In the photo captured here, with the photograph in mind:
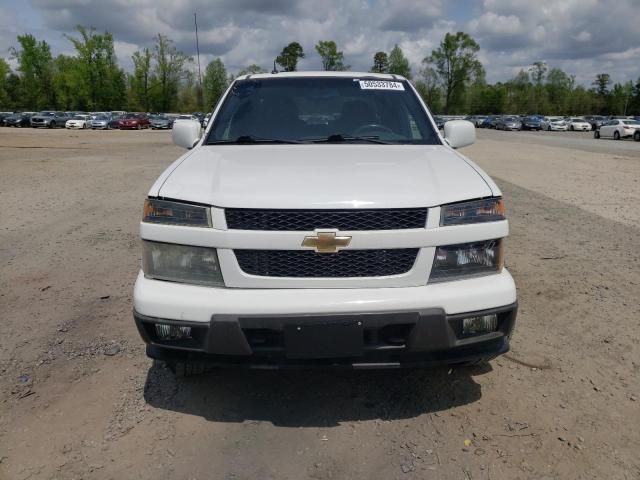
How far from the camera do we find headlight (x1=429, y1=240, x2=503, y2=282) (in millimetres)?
2535

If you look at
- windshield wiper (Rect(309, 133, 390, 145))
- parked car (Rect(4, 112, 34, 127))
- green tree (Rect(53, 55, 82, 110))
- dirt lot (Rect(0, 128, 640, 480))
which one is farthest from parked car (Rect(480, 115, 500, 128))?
windshield wiper (Rect(309, 133, 390, 145))

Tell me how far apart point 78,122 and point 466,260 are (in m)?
53.0

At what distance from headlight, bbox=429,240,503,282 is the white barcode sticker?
1.96 m

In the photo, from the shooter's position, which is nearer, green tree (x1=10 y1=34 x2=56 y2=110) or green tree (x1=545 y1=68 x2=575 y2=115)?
green tree (x1=10 y1=34 x2=56 y2=110)

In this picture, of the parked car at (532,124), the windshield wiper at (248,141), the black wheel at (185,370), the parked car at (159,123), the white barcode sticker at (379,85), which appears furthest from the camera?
the parked car at (532,124)

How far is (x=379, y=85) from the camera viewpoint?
162 inches

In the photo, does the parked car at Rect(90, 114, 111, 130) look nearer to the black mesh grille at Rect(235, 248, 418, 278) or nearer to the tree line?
the tree line

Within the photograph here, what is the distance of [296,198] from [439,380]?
153 centimetres

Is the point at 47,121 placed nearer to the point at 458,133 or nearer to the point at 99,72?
the point at 99,72

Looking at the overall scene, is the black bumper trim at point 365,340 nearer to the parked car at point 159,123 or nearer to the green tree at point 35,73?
the parked car at point 159,123

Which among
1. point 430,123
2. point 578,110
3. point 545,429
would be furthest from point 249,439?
point 578,110

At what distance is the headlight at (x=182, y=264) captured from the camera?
2.51 meters

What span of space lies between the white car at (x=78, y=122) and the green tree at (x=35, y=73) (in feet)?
105

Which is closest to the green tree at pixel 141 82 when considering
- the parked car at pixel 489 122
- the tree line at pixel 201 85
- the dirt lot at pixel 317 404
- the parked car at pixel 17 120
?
the tree line at pixel 201 85
